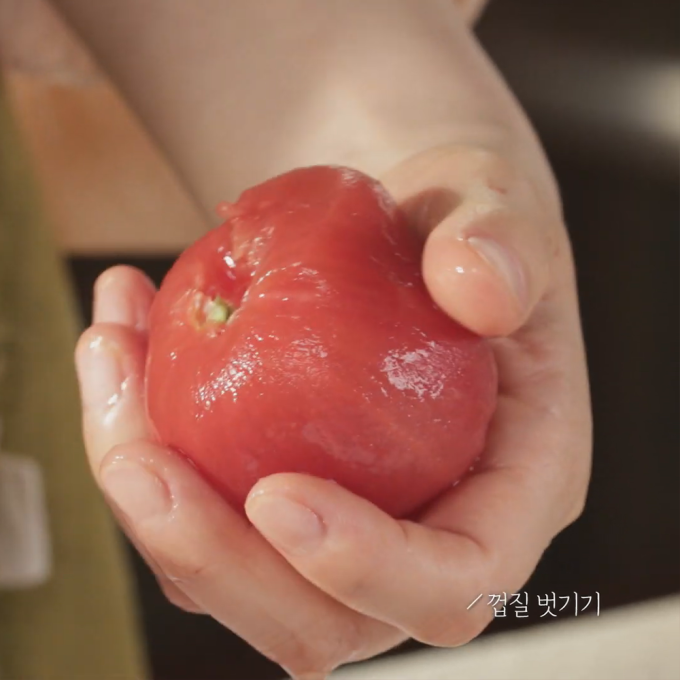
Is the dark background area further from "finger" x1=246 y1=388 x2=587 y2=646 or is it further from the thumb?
the thumb

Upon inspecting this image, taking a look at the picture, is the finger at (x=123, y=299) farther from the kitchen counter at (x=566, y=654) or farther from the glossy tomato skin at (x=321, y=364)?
the kitchen counter at (x=566, y=654)

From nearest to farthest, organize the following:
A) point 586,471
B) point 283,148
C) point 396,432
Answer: point 396,432, point 586,471, point 283,148

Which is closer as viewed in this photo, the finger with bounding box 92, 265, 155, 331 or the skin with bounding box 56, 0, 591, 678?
the skin with bounding box 56, 0, 591, 678

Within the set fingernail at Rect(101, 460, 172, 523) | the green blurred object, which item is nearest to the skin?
fingernail at Rect(101, 460, 172, 523)

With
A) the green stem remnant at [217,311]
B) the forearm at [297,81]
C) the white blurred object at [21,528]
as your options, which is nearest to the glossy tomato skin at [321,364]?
the green stem remnant at [217,311]

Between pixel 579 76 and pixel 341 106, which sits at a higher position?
pixel 341 106

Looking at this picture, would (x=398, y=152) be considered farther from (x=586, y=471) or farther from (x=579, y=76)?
(x=579, y=76)

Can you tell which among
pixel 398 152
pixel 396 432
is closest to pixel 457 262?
pixel 396 432
